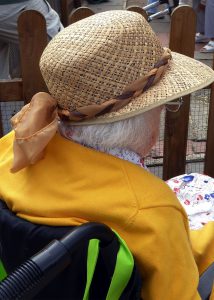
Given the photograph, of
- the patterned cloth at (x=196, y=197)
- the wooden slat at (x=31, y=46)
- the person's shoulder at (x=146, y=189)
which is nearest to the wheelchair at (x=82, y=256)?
the person's shoulder at (x=146, y=189)

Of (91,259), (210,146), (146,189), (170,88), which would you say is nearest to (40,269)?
(91,259)

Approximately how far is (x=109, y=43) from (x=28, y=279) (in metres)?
0.66

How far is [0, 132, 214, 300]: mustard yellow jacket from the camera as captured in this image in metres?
1.20

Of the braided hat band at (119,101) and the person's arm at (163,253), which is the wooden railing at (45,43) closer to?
the braided hat band at (119,101)

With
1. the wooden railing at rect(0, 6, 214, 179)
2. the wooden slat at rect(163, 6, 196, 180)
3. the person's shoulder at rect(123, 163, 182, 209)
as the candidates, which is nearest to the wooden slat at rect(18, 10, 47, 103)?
the wooden railing at rect(0, 6, 214, 179)

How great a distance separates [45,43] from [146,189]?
1277mm

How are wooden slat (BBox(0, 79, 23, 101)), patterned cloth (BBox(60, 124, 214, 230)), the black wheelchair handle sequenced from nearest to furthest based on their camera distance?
the black wheelchair handle
patterned cloth (BBox(60, 124, 214, 230))
wooden slat (BBox(0, 79, 23, 101))

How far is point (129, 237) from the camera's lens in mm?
1218

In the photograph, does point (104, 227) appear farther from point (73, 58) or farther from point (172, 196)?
point (73, 58)

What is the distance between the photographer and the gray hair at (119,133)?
1.29 meters

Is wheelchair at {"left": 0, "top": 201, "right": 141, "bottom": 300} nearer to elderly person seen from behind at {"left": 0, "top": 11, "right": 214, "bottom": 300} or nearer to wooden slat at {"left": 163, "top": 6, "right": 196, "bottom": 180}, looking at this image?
elderly person seen from behind at {"left": 0, "top": 11, "right": 214, "bottom": 300}

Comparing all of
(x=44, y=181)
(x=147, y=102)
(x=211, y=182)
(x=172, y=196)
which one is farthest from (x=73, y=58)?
(x=211, y=182)

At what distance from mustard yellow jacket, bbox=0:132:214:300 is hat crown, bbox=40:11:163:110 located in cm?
14

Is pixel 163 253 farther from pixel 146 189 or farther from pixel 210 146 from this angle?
pixel 210 146
